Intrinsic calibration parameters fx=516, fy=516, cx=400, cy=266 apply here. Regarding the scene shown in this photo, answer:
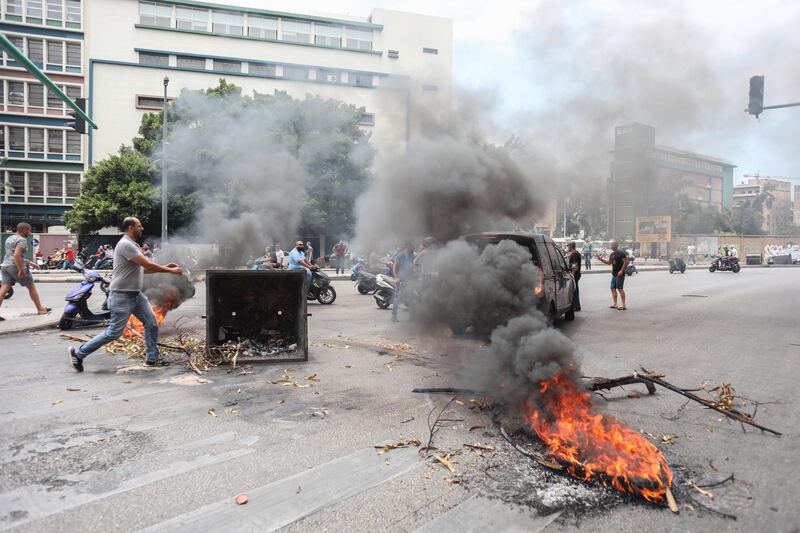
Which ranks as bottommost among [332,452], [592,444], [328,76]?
[332,452]

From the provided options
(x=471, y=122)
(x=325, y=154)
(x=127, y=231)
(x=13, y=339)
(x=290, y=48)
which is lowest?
(x=13, y=339)

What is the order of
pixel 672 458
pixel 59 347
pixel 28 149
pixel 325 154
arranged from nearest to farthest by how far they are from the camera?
pixel 672 458 < pixel 59 347 < pixel 325 154 < pixel 28 149

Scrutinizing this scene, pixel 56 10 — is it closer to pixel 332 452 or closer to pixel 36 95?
pixel 36 95

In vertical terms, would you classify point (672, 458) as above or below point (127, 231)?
below

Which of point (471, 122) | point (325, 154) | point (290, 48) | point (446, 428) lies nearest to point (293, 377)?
point (446, 428)

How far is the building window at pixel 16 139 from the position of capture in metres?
34.8

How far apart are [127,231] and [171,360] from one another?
159 cm

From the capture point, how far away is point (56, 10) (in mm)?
35500

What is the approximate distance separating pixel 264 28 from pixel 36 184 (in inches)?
759

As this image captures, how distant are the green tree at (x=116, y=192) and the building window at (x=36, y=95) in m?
12.0

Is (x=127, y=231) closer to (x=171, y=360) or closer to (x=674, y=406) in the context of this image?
(x=171, y=360)

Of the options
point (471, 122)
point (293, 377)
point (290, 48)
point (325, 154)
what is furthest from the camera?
point (290, 48)

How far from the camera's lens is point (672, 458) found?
3.47 meters

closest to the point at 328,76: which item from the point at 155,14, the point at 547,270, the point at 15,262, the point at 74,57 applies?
the point at 15,262
